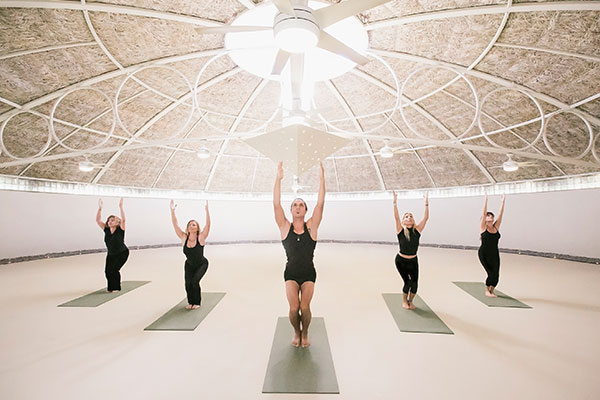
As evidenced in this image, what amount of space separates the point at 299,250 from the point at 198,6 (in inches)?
246

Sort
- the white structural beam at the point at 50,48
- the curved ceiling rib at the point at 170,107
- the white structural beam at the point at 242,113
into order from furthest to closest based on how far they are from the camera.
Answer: the white structural beam at the point at 242,113 → the curved ceiling rib at the point at 170,107 → the white structural beam at the point at 50,48

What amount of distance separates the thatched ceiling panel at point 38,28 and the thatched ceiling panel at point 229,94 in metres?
4.28

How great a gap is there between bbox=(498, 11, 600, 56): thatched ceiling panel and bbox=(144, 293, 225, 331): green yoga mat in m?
9.76

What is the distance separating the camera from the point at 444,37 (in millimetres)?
7086

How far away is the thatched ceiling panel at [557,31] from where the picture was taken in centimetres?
571

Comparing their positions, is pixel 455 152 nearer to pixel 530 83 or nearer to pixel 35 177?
pixel 530 83

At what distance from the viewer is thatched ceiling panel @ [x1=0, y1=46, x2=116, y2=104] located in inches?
277

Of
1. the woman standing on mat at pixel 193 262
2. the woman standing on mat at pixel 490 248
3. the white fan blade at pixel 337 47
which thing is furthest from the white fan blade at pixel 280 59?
the woman standing on mat at pixel 490 248

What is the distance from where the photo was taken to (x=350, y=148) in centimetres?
1591

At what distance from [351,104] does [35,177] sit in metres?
15.6

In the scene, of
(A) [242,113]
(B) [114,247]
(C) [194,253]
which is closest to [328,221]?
(A) [242,113]

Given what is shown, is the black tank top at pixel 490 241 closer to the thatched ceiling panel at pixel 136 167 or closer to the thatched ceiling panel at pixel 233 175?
the thatched ceiling panel at pixel 233 175

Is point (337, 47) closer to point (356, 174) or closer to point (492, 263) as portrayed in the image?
point (492, 263)

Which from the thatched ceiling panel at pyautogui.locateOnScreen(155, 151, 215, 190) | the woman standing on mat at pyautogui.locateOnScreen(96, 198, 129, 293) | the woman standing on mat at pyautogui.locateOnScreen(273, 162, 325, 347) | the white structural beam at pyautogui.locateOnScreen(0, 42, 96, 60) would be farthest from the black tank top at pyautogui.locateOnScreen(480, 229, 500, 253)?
the thatched ceiling panel at pyautogui.locateOnScreen(155, 151, 215, 190)
